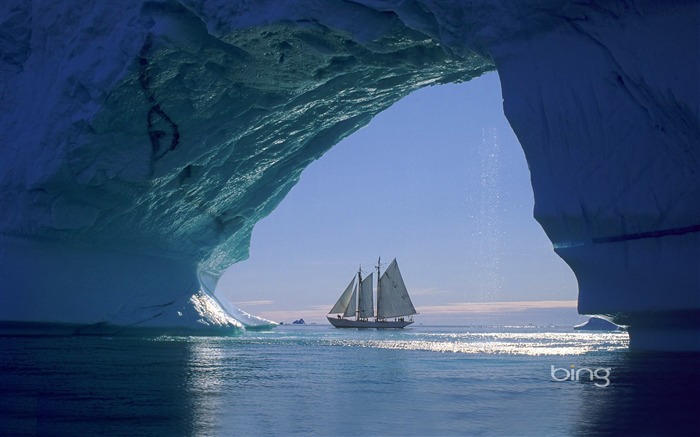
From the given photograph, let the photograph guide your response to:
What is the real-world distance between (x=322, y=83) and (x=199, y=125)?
129 inches

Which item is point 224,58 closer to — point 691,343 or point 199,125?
point 199,125

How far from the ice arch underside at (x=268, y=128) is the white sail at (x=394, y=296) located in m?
30.3

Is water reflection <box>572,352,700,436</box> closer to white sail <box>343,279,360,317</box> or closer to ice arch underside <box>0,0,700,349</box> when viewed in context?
ice arch underside <box>0,0,700,349</box>

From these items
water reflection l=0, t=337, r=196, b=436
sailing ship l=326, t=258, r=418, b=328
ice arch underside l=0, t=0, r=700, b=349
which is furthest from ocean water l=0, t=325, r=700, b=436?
sailing ship l=326, t=258, r=418, b=328

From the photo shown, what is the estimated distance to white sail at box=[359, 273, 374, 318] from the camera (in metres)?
57.3

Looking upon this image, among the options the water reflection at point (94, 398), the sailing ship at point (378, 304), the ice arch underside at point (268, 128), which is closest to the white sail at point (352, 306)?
the sailing ship at point (378, 304)

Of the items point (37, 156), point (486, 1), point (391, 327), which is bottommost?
point (391, 327)

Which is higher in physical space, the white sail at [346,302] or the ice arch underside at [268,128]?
the ice arch underside at [268,128]

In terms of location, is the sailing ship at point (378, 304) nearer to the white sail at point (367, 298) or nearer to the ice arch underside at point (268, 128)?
the white sail at point (367, 298)

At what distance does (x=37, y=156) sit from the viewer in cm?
1586

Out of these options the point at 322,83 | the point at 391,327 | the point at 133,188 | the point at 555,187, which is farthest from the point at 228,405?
the point at 391,327

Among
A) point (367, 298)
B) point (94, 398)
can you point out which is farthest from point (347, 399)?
point (367, 298)

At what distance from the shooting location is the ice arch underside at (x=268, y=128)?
29.9ft

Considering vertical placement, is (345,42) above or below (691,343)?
above
